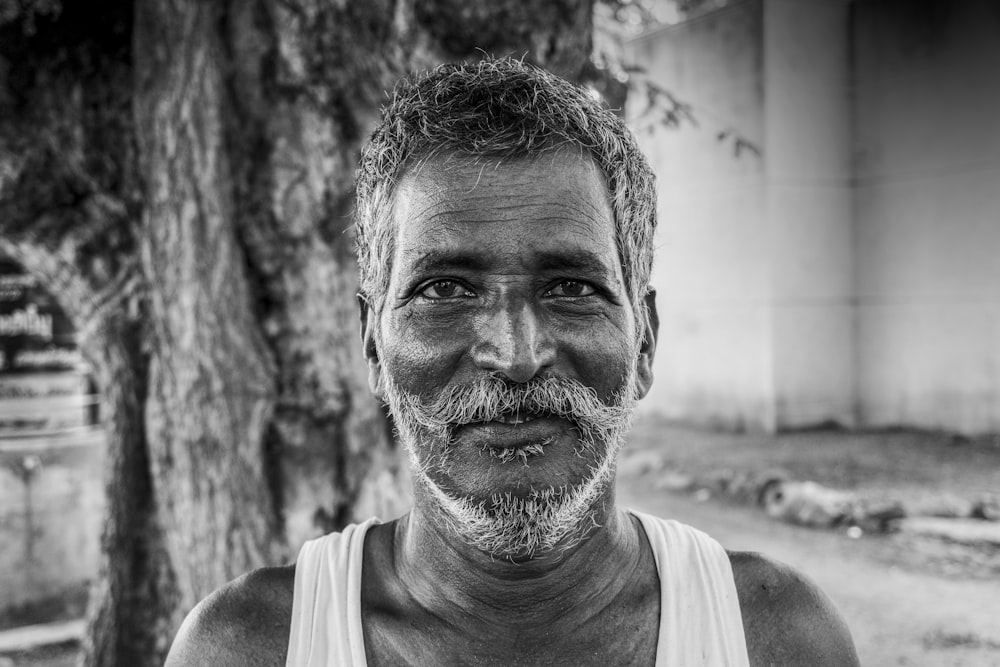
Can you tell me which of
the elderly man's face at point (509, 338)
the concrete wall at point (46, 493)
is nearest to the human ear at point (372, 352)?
the elderly man's face at point (509, 338)

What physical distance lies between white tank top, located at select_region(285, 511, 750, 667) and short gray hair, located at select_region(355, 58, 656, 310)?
581 millimetres

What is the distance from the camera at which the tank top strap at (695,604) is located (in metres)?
1.93

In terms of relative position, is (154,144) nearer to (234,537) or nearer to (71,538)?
(234,537)

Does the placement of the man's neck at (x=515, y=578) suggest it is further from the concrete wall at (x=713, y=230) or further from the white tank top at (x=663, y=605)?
the concrete wall at (x=713, y=230)

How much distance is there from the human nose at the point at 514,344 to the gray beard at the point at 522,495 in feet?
0.25

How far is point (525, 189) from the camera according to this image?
1.92 meters

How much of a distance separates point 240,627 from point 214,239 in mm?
1653

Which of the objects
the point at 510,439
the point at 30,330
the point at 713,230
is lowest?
the point at 510,439

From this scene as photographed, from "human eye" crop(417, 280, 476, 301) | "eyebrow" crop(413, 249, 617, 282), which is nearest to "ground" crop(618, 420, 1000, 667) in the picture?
"eyebrow" crop(413, 249, 617, 282)

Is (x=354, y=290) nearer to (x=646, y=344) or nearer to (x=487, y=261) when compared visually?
(x=646, y=344)

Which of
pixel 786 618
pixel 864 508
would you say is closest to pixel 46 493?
pixel 786 618

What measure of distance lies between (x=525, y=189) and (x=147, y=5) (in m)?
2.09

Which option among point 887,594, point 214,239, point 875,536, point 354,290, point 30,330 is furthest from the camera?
point 875,536

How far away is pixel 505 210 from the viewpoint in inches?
74.9
